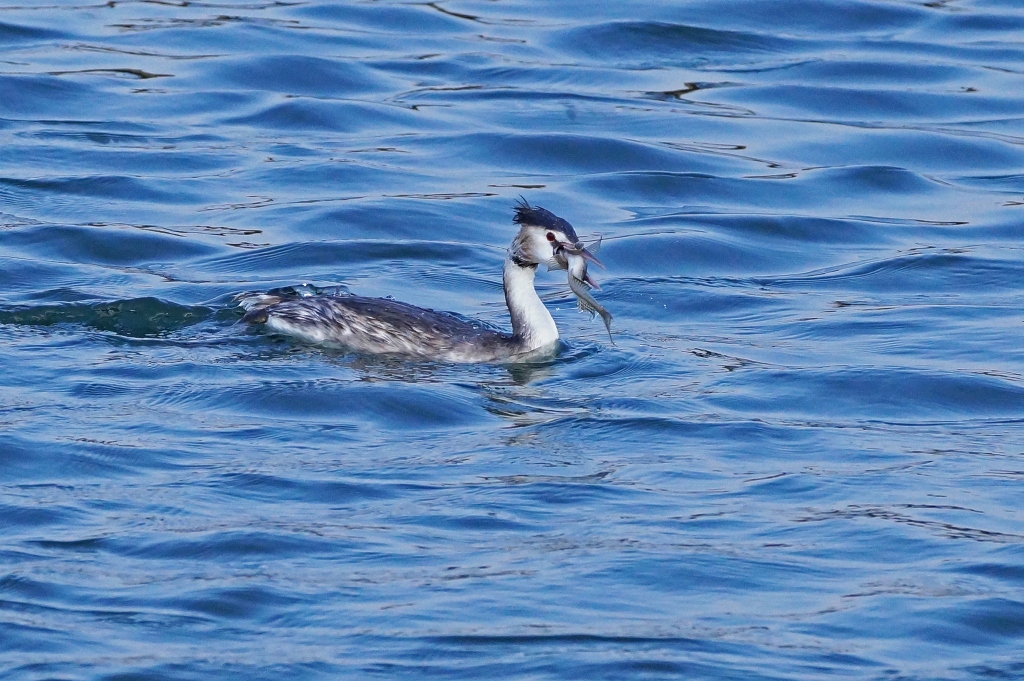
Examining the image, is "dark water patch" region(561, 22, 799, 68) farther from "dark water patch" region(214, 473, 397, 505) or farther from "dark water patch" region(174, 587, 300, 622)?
"dark water patch" region(174, 587, 300, 622)

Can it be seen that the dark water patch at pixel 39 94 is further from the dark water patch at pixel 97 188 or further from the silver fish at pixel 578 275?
the silver fish at pixel 578 275

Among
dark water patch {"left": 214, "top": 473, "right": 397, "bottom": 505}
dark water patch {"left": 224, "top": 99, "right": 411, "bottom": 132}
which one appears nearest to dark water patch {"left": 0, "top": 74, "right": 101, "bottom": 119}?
dark water patch {"left": 224, "top": 99, "right": 411, "bottom": 132}

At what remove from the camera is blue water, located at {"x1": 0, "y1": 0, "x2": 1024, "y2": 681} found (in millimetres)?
7414

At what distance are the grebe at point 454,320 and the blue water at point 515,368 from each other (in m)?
0.16

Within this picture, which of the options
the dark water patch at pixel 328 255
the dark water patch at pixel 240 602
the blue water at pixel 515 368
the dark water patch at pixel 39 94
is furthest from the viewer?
the dark water patch at pixel 39 94

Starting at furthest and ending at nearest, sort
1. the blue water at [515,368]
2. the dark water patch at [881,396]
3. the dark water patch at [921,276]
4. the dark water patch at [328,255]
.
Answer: the dark water patch at [921,276] → the dark water patch at [328,255] → the dark water patch at [881,396] → the blue water at [515,368]

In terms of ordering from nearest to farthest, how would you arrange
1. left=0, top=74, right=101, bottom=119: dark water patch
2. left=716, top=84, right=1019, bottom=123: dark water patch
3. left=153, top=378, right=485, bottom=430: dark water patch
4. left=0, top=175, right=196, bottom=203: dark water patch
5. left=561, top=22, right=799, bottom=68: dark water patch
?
left=153, top=378, right=485, bottom=430: dark water patch, left=0, top=175, right=196, bottom=203: dark water patch, left=0, top=74, right=101, bottom=119: dark water patch, left=716, top=84, right=1019, bottom=123: dark water patch, left=561, top=22, right=799, bottom=68: dark water patch

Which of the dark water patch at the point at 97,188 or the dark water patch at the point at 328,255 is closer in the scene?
the dark water patch at the point at 328,255

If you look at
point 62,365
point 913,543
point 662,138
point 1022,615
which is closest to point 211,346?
point 62,365

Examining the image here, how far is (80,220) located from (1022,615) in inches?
350

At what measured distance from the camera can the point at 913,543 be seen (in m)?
8.42

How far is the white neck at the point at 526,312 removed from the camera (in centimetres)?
→ 1177

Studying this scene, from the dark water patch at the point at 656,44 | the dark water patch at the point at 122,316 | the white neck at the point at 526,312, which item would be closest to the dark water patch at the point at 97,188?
the dark water patch at the point at 122,316

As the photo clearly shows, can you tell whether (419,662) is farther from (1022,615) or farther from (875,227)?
(875,227)
